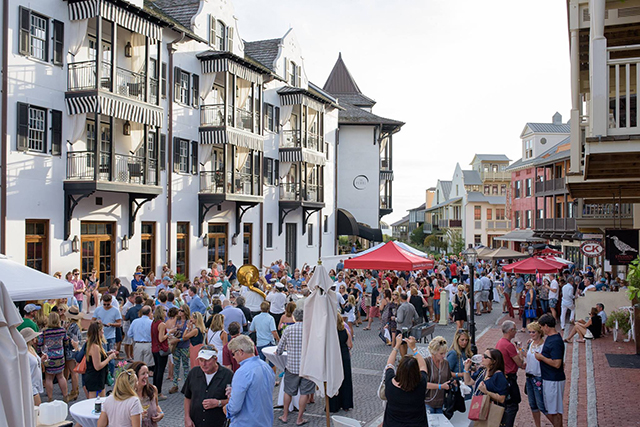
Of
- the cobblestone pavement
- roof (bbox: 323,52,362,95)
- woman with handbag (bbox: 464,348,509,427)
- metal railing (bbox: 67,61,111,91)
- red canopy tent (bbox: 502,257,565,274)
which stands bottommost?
the cobblestone pavement

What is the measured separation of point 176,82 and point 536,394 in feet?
67.3

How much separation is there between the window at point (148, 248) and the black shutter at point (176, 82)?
5.58 meters

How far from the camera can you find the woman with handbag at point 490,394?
23.7 ft

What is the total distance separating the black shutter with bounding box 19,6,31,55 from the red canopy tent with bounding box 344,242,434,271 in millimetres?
12035

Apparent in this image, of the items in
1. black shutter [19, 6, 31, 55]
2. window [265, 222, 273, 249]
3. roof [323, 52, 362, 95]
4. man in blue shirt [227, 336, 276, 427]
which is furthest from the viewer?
roof [323, 52, 362, 95]

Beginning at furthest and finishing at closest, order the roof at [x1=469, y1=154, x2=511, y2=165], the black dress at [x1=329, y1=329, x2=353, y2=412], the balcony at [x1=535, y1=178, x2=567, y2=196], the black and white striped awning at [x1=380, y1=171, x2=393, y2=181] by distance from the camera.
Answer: the roof at [x1=469, y1=154, x2=511, y2=165] < the black and white striped awning at [x1=380, y1=171, x2=393, y2=181] < the balcony at [x1=535, y1=178, x2=567, y2=196] < the black dress at [x1=329, y1=329, x2=353, y2=412]

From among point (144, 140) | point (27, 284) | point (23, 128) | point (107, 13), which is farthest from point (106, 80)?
point (27, 284)

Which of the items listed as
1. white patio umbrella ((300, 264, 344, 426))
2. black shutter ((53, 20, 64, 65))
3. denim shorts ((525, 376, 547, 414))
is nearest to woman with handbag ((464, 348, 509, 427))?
denim shorts ((525, 376, 547, 414))

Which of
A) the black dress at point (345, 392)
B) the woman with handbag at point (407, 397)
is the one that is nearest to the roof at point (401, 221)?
the black dress at point (345, 392)

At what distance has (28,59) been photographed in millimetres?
17766

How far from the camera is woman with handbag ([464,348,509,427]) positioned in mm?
7230

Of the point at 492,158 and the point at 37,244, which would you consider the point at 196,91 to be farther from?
the point at 492,158

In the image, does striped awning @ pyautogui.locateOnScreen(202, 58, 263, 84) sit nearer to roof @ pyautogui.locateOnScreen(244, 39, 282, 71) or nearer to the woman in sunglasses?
roof @ pyautogui.locateOnScreen(244, 39, 282, 71)

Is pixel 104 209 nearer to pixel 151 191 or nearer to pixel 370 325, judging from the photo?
pixel 151 191
